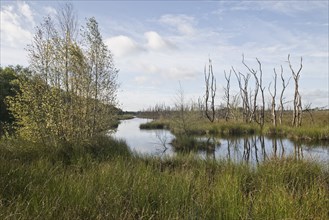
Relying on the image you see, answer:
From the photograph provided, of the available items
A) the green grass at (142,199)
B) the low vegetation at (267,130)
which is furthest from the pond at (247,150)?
the green grass at (142,199)

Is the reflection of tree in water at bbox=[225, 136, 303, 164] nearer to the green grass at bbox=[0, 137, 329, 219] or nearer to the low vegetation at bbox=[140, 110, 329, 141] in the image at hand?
the green grass at bbox=[0, 137, 329, 219]

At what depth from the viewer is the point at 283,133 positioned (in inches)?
901

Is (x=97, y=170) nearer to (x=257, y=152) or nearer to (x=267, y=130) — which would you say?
(x=257, y=152)

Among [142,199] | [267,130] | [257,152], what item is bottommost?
[257,152]

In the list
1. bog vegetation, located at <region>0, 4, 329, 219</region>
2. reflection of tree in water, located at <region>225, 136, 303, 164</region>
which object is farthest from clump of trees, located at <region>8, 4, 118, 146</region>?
reflection of tree in water, located at <region>225, 136, 303, 164</region>

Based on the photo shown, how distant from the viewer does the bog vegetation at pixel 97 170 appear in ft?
11.9

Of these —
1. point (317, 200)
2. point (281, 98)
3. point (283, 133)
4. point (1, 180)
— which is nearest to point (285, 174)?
point (317, 200)

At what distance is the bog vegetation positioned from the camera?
3.62 m

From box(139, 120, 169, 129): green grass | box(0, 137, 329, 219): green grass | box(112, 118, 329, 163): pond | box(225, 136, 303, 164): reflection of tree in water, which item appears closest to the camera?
box(0, 137, 329, 219): green grass

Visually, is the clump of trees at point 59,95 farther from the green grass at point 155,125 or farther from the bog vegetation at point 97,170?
the green grass at point 155,125

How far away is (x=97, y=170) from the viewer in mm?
5758

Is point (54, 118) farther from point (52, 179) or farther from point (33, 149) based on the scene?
point (52, 179)

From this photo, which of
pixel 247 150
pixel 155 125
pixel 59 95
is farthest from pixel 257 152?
pixel 155 125

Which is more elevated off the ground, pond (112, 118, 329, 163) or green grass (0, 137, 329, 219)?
green grass (0, 137, 329, 219)
